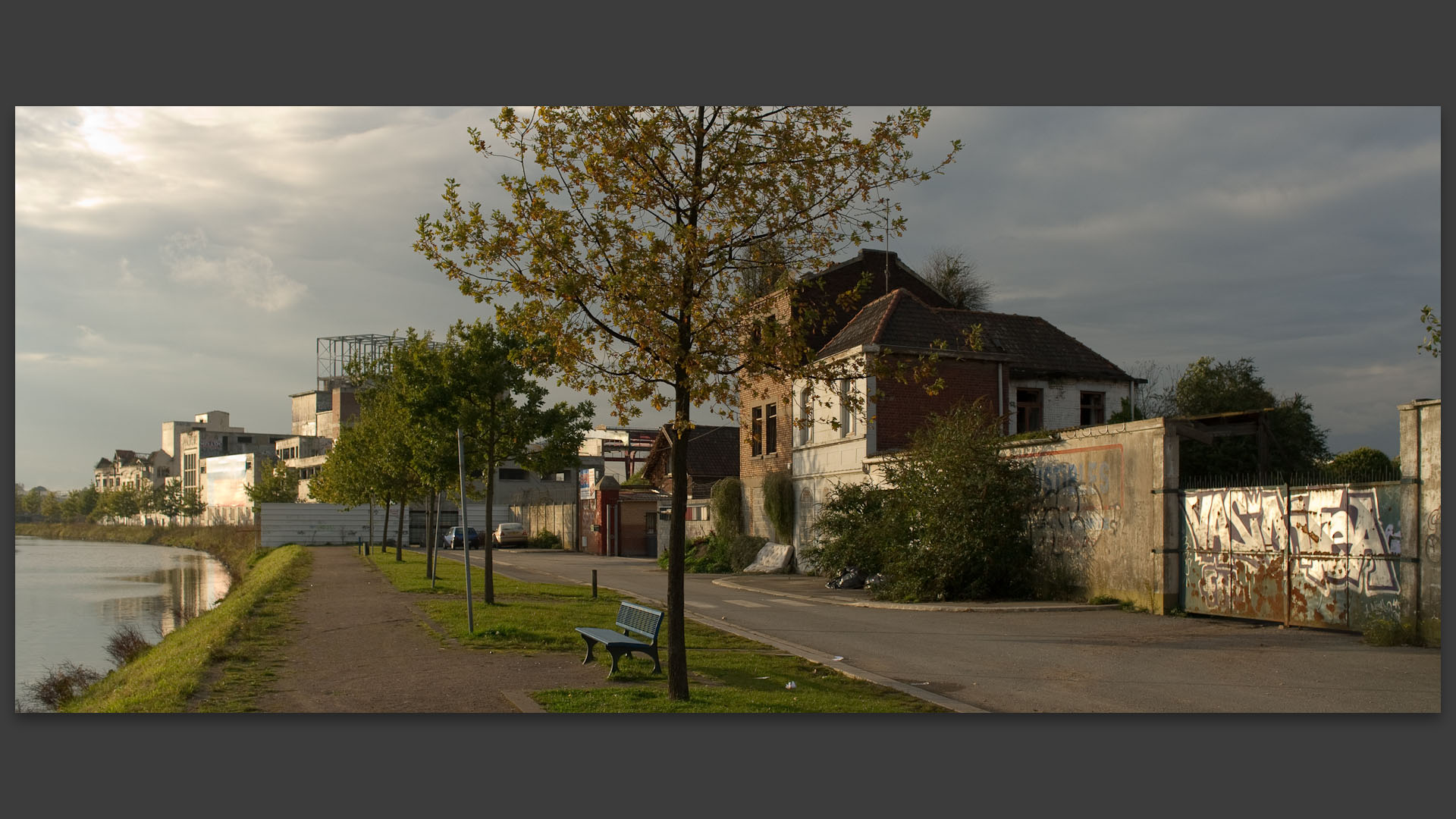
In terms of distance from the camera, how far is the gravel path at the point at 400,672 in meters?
9.84

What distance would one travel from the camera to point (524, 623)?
653 inches

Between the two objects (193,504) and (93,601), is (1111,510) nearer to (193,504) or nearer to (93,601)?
(93,601)

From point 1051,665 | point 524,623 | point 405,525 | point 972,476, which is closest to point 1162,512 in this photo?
point 972,476

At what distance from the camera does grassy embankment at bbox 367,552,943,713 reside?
31.3ft

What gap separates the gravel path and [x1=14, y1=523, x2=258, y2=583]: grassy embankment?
94.0 ft

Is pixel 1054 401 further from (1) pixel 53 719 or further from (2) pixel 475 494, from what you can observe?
(1) pixel 53 719

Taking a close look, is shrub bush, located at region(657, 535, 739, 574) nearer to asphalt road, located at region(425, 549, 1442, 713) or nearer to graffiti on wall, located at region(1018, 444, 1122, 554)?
asphalt road, located at region(425, 549, 1442, 713)

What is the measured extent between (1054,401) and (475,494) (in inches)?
689

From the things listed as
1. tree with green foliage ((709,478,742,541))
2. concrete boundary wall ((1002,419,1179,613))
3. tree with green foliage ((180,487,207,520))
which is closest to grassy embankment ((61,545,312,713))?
concrete boundary wall ((1002,419,1179,613))

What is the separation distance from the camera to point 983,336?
1164 inches

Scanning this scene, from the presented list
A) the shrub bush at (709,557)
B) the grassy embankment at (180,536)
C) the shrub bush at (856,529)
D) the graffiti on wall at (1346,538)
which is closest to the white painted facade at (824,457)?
the shrub bush at (856,529)

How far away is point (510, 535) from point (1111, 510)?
147ft

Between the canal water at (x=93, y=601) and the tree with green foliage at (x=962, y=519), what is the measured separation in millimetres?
14081

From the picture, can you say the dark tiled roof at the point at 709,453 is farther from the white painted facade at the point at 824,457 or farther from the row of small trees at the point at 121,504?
the row of small trees at the point at 121,504
